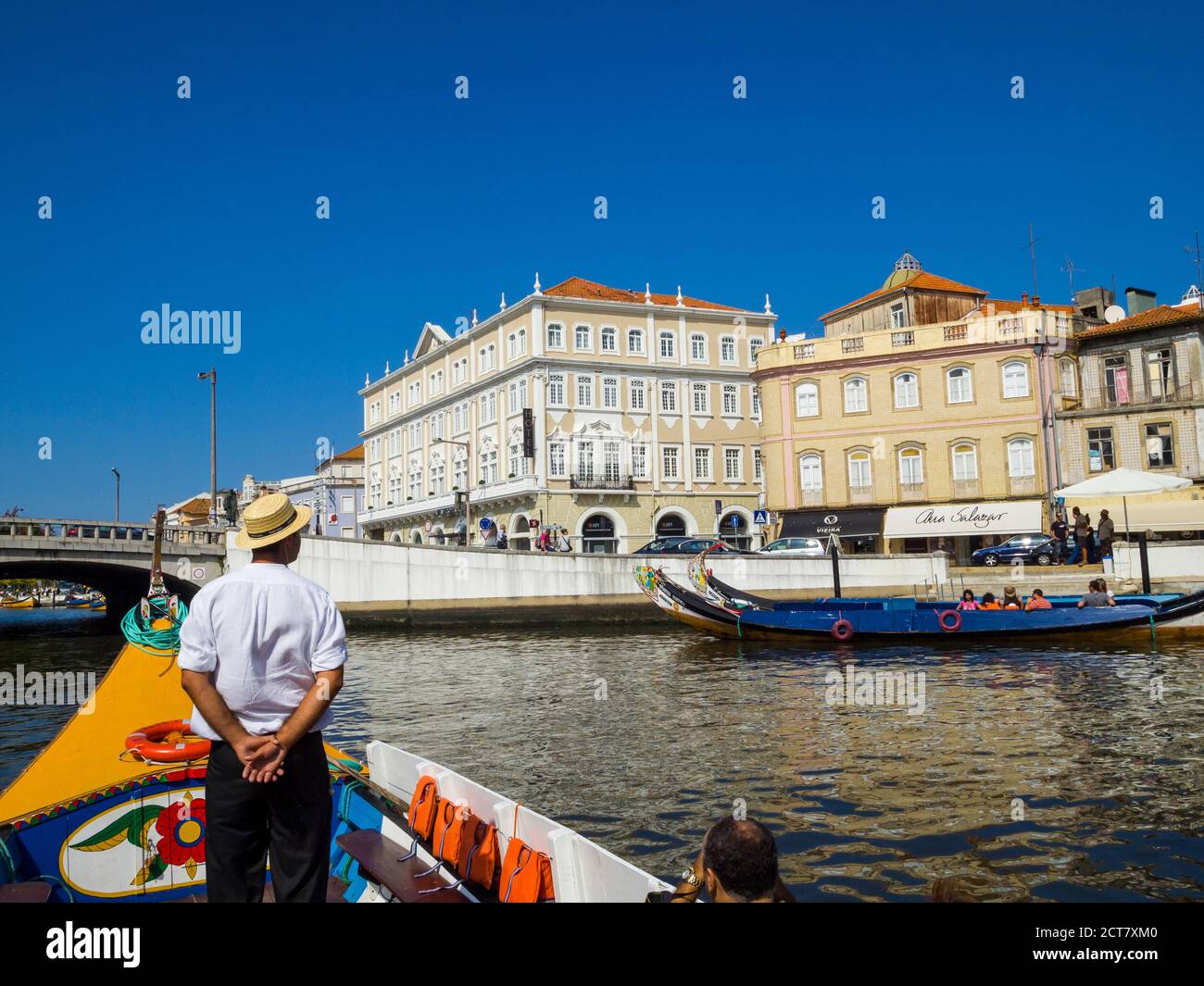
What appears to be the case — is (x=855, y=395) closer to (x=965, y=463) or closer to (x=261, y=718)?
(x=965, y=463)

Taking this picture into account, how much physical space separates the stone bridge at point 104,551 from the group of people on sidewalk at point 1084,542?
3091cm

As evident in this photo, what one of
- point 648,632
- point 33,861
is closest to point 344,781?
point 33,861

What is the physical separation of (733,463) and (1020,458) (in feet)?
62.7

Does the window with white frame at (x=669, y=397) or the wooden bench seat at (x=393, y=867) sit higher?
the window with white frame at (x=669, y=397)

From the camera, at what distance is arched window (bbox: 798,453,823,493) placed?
147 ft

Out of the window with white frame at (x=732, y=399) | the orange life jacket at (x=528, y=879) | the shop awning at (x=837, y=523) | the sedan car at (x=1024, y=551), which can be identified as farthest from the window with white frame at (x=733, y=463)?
the orange life jacket at (x=528, y=879)

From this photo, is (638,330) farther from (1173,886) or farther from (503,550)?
(1173,886)

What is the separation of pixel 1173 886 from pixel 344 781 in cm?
610

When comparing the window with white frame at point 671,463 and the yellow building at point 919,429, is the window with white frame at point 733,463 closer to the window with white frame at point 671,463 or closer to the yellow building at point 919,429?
the window with white frame at point 671,463

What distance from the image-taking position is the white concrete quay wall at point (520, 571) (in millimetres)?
34344

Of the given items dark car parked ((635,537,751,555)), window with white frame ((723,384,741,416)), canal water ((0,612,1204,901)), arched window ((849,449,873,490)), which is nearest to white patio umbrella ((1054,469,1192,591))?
canal water ((0,612,1204,901))

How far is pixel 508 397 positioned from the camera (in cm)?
5638

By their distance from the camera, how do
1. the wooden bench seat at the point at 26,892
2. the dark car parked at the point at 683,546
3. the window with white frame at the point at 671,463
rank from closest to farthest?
the wooden bench seat at the point at 26,892 → the dark car parked at the point at 683,546 → the window with white frame at the point at 671,463

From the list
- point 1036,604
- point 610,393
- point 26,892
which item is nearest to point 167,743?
point 26,892
